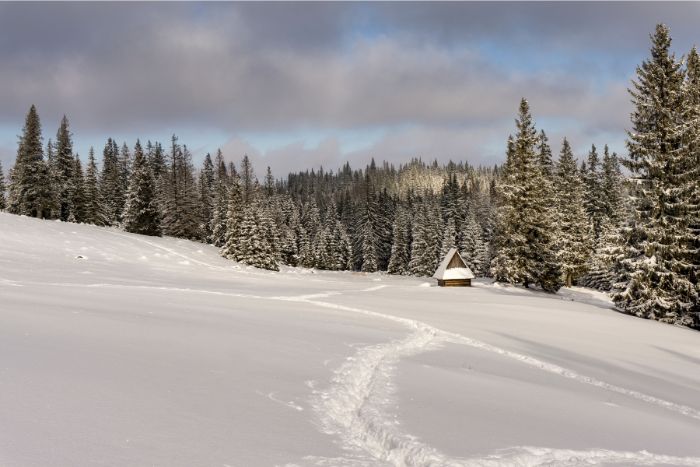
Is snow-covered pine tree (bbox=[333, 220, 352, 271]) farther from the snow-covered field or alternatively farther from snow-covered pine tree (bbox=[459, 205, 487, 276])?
the snow-covered field

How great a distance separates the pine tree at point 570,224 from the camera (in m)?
50.2

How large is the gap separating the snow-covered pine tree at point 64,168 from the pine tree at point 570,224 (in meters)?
66.3

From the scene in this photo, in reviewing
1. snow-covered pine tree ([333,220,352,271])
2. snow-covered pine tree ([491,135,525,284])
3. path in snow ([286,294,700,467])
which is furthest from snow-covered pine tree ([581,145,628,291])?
snow-covered pine tree ([333,220,352,271])

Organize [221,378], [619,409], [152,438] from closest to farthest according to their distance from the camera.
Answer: [152,438]
[221,378]
[619,409]

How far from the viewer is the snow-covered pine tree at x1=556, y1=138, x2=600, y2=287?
165ft

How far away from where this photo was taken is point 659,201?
91.2 feet

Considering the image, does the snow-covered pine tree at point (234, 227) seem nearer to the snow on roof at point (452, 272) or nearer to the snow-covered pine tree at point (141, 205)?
the snow-covered pine tree at point (141, 205)

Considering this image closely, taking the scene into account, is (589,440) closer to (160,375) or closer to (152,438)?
(152,438)

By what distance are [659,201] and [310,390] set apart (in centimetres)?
2757

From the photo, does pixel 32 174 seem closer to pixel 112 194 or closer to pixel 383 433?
pixel 112 194

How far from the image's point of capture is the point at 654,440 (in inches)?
311

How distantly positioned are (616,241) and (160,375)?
97.4 feet

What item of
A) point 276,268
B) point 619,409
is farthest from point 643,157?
point 276,268

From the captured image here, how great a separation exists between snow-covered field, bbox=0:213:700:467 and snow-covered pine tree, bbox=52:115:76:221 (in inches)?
2273
